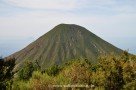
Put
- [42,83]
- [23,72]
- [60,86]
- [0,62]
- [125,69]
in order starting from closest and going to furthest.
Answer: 1. [0,62]
2. [42,83]
3. [60,86]
4. [125,69]
5. [23,72]

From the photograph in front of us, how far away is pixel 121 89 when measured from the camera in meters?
46.1

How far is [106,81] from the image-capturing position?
47.4 m

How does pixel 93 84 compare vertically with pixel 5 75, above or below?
below

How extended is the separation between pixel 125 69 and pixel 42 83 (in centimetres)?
1308

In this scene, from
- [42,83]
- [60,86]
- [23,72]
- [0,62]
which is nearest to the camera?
[0,62]

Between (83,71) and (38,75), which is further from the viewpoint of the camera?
(83,71)

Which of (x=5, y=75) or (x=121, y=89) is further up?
(x=5, y=75)

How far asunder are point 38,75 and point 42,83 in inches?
160

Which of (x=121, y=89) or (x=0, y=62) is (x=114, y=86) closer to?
(x=121, y=89)

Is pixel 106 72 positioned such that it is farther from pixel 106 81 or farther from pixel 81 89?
pixel 81 89

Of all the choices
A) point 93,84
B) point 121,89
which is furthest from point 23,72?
point 121,89

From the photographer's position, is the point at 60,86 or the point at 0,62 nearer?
the point at 0,62

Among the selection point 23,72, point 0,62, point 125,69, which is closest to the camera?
point 0,62

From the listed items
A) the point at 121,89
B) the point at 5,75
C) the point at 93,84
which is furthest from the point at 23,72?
the point at 5,75
